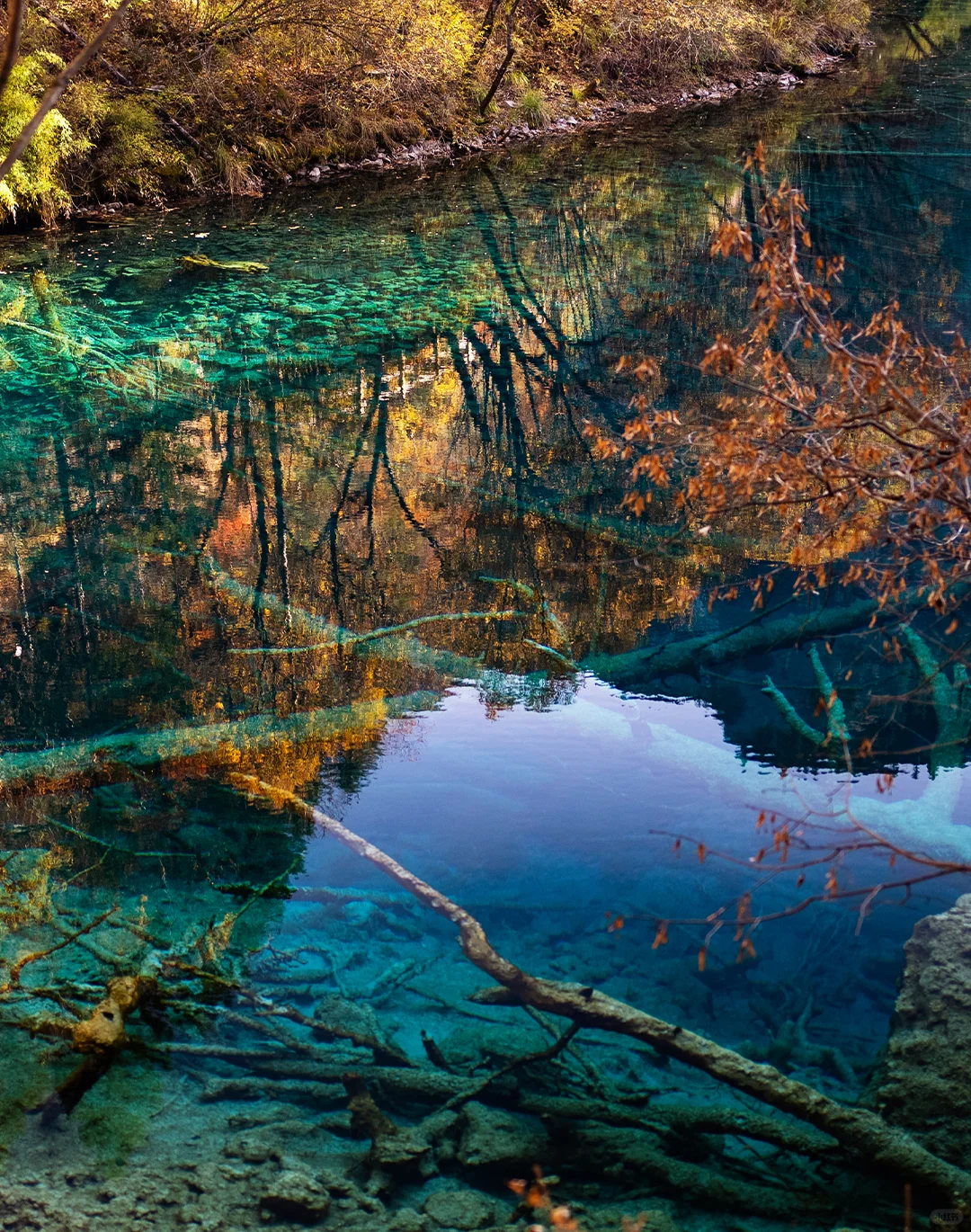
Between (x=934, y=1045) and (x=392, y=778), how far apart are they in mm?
2182

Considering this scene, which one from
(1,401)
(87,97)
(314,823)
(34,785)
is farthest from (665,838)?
(87,97)

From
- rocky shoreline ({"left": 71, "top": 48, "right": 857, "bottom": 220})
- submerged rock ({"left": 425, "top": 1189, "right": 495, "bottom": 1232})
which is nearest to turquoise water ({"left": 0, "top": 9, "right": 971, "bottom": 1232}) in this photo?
submerged rock ({"left": 425, "top": 1189, "right": 495, "bottom": 1232})

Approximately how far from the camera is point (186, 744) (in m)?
4.83

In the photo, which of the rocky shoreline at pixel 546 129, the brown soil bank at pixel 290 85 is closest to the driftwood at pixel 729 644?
the brown soil bank at pixel 290 85

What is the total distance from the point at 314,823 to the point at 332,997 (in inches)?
36.1

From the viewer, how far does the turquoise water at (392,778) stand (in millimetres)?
3041

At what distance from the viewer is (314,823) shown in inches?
172

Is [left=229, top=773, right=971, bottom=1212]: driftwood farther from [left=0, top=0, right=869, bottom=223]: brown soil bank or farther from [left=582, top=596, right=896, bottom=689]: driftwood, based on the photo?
[left=0, top=0, right=869, bottom=223]: brown soil bank

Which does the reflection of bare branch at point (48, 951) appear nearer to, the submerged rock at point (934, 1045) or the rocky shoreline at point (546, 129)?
the submerged rock at point (934, 1045)

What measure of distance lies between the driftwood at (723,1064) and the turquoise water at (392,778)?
0.20ft

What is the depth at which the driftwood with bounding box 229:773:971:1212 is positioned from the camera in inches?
115

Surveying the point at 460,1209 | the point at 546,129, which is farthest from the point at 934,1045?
the point at 546,129

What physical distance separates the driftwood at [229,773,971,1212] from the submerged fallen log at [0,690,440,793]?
3.27ft

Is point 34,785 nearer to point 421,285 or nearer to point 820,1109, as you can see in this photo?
point 820,1109
